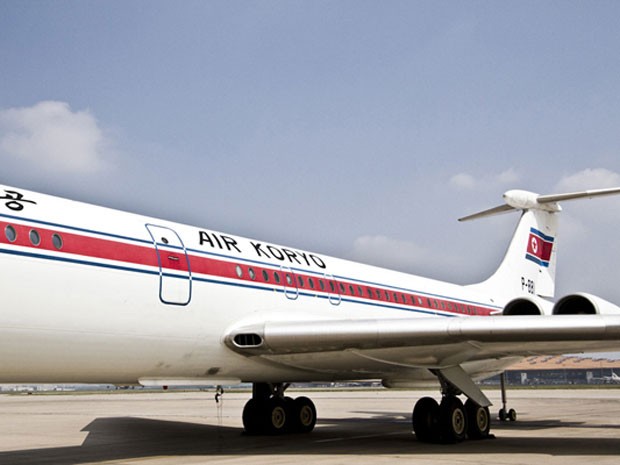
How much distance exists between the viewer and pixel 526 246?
21.3m

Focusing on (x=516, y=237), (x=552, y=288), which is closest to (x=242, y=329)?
(x=516, y=237)

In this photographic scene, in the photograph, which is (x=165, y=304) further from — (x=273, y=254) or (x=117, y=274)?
(x=273, y=254)

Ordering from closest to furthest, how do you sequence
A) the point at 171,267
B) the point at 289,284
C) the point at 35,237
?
the point at 35,237
the point at 171,267
the point at 289,284

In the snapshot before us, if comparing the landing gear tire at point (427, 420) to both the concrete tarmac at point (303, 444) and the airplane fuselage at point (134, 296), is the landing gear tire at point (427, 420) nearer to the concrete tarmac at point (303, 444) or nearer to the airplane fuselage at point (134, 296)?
the concrete tarmac at point (303, 444)

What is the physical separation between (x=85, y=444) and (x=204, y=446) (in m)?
2.66

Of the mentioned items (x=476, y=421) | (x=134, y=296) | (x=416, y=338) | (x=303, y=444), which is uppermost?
(x=134, y=296)

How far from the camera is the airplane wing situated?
10992mm

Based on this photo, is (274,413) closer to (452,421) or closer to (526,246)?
(452,421)

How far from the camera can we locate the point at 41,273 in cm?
907

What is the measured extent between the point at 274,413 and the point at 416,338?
5296 millimetres

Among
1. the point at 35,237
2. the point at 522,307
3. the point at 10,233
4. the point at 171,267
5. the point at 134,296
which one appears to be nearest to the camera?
the point at 10,233

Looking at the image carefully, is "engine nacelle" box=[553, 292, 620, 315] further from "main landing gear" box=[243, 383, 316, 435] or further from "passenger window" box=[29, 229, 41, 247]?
"passenger window" box=[29, 229, 41, 247]

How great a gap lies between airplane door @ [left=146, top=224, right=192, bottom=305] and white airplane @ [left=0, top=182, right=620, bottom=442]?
21mm

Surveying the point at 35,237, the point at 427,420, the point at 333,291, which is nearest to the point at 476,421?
the point at 427,420
